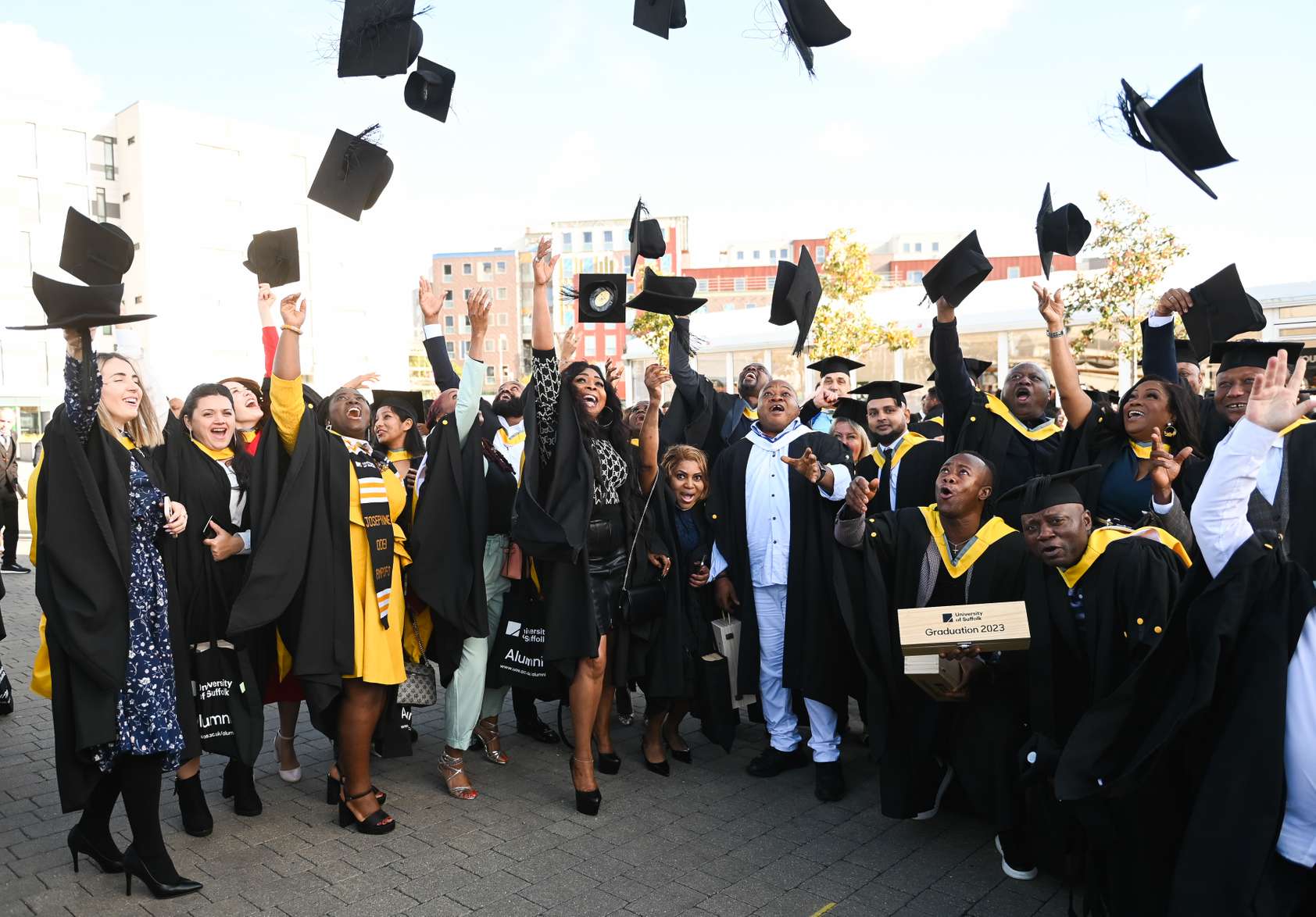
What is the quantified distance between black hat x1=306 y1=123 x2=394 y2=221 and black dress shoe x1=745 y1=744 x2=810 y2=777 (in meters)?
3.73

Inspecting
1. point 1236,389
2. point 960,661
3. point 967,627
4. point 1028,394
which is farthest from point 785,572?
point 1236,389

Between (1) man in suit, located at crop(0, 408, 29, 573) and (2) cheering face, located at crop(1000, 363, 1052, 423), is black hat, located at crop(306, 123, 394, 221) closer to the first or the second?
(2) cheering face, located at crop(1000, 363, 1052, 423)

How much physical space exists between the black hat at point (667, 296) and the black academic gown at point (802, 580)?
1235mm

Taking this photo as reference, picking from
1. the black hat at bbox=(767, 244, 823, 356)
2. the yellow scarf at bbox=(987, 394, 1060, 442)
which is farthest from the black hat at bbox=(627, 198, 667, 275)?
the yellow scarf at bbox=(987, 394, 1060, 442)

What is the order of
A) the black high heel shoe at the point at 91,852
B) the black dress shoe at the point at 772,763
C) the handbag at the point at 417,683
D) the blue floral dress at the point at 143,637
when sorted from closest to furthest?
the blue floral dress at the point at 143,637 < the black high heel shoe at the point at 91,852 < the handbag at the point at 417,683 < the black dress shoe at the point at 772,763

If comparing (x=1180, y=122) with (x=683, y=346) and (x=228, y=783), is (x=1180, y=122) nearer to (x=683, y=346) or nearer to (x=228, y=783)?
(x=683, y=346)

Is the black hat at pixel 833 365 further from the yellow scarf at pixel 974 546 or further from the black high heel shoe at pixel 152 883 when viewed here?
the black high heel shoe at pixel 152 883

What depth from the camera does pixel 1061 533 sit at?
371 cm

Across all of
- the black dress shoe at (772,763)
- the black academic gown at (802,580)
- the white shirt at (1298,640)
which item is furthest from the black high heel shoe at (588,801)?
the white shirt at (1298,640)

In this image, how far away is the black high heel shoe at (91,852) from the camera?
3.98 metres

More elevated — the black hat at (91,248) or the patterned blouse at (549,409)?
the black hat at (91,248)

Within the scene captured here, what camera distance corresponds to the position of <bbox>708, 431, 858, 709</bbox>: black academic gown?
5059 millimetres

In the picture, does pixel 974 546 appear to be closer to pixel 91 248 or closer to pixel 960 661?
pixel 960 661

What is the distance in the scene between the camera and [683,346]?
23.9 ft
